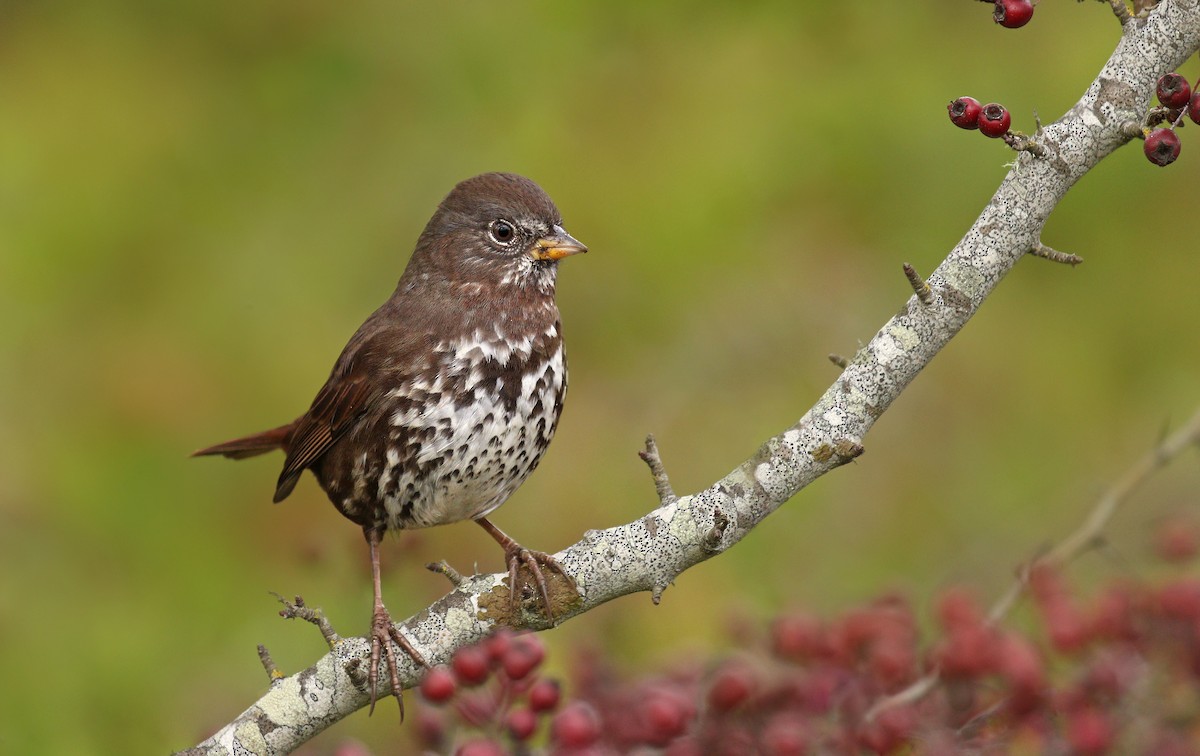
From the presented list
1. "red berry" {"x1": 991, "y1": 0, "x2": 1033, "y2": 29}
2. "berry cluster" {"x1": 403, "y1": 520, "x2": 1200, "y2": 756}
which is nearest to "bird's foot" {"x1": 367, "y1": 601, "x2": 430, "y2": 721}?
"berry cluster" {"x1": 403, "y1": 520, "x2": 1200, "y2": 756}

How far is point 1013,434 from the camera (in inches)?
219

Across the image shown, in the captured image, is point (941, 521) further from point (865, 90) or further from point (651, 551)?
point (651, 551)

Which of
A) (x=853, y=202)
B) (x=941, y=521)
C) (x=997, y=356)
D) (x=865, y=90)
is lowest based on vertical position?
(x=941, y=521)

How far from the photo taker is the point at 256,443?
441 centimetres

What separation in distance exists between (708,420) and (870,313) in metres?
0.75

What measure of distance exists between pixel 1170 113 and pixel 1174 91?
6cm

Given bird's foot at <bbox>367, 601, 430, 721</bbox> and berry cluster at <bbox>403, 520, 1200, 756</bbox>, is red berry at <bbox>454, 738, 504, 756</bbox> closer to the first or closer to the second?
berry cluster at <bbox>403, 520, 1200, 756</bbox>

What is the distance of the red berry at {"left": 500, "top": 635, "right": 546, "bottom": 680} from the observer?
8.38ft

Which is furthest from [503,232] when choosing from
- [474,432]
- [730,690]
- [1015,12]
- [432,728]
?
[730,690]

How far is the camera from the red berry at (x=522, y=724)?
2.51 meters

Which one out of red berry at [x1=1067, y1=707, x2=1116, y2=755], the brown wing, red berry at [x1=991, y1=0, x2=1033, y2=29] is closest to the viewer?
red berry at [x1=1067, y1=707, x2=1116, y2=755]

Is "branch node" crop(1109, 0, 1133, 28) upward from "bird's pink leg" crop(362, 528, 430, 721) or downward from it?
upward

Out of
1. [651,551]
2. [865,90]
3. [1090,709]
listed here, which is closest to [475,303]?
[651,551]

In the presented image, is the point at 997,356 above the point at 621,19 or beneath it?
beneath
